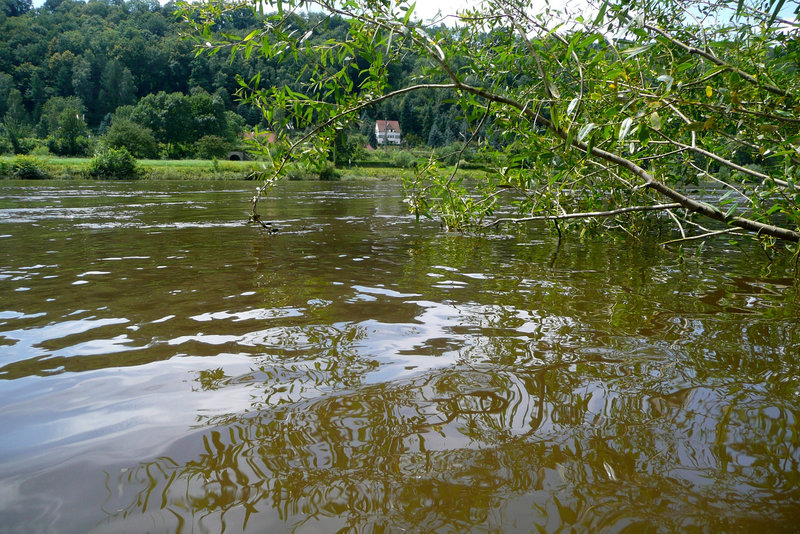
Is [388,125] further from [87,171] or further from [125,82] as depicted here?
[87,171]

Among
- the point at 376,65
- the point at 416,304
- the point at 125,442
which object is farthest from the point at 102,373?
the point at 376,65

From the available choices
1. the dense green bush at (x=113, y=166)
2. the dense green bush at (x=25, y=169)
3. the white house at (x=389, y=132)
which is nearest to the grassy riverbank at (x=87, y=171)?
the dense green bush at (x=25, y=169)

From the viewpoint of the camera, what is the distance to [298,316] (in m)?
4.31

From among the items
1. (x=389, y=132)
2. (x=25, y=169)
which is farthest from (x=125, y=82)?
(x=25, y=169)

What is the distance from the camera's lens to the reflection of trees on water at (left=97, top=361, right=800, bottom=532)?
1.76 meters

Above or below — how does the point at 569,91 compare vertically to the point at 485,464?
above

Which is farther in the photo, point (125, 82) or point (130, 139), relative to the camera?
point (125, 82)

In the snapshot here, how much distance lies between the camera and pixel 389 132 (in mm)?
145000

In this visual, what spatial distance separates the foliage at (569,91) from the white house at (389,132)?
138790 mm

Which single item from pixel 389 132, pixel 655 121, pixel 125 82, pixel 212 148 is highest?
pixel 125 82

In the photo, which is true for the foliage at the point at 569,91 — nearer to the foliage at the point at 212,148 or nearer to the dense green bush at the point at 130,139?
the dense green bush at the point at 130,139

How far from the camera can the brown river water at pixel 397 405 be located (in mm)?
1812

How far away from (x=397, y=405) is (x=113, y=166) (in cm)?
4901

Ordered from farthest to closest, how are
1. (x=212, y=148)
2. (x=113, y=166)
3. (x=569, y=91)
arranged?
1. (x=212, y=148)
2. (x=113, y=166)
3. (x=569, y=91)
